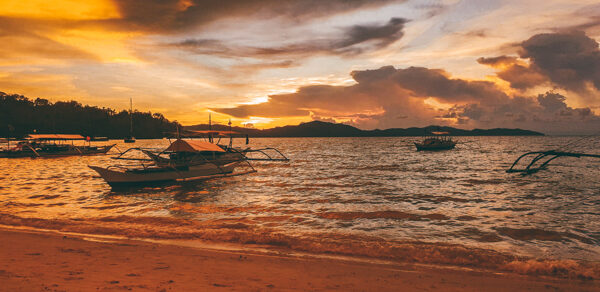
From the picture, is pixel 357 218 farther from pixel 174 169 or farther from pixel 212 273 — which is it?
pixel 174 169

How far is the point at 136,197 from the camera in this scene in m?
21.2

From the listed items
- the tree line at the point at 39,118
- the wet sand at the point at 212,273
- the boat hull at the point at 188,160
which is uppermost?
the tree line at the point at 39,118

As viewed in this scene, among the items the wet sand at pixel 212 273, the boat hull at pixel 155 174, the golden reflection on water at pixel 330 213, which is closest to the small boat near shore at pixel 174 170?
the boat hull at pixel 155 174

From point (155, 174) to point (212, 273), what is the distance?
1999 cm

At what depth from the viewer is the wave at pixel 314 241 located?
29.4 feet

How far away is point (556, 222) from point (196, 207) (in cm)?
1840

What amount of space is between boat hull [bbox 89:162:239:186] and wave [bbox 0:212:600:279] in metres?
7.62

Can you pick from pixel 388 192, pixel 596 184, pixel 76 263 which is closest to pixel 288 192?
pixel 388 192

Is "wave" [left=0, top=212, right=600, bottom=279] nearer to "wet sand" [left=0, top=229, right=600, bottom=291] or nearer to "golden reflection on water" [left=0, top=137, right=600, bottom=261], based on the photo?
"golden reflection on water" [left=0, top=137, right=600, bottom=261]

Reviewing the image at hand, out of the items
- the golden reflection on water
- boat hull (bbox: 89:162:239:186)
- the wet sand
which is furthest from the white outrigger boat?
the wet sand

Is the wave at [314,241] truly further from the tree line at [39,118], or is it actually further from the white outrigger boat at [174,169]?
the tree line at [39,118]

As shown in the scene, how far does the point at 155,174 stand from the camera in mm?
24953

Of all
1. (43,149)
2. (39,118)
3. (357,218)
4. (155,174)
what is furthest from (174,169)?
(39,118)

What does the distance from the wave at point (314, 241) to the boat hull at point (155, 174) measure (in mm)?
7617
